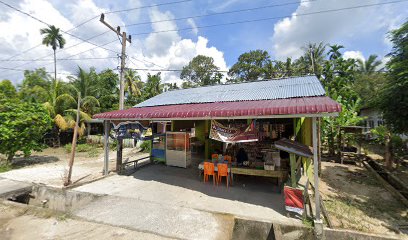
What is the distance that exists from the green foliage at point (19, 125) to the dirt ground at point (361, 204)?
15.6 metres

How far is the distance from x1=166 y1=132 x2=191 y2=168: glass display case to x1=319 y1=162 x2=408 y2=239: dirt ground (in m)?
6.55

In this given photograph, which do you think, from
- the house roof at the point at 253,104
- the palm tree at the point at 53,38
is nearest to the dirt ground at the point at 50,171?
the house roof at the point at 253,104

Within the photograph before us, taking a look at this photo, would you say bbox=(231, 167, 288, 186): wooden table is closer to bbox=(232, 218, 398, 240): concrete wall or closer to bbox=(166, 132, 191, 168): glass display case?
bbox=(232, 218, 398, 240): concrete wall

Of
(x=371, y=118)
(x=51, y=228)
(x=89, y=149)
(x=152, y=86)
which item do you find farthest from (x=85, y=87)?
(x=371, y=118)

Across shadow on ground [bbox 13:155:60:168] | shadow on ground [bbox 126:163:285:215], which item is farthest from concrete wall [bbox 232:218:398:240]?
shadow on ground [bbox 13:155:60:168]

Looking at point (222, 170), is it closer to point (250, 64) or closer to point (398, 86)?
point (398, 86)

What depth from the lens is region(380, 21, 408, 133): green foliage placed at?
7535 millimetres

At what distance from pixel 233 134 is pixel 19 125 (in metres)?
12.6

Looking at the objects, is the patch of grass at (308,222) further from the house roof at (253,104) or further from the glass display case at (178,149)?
the glass display case at (178,149)

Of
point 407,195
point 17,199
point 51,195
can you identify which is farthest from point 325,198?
point 17,199

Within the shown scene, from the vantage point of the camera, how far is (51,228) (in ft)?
17.6

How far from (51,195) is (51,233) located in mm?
3359

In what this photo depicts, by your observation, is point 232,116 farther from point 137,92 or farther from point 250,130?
point 137,92

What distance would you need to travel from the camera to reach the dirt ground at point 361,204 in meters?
5.33
